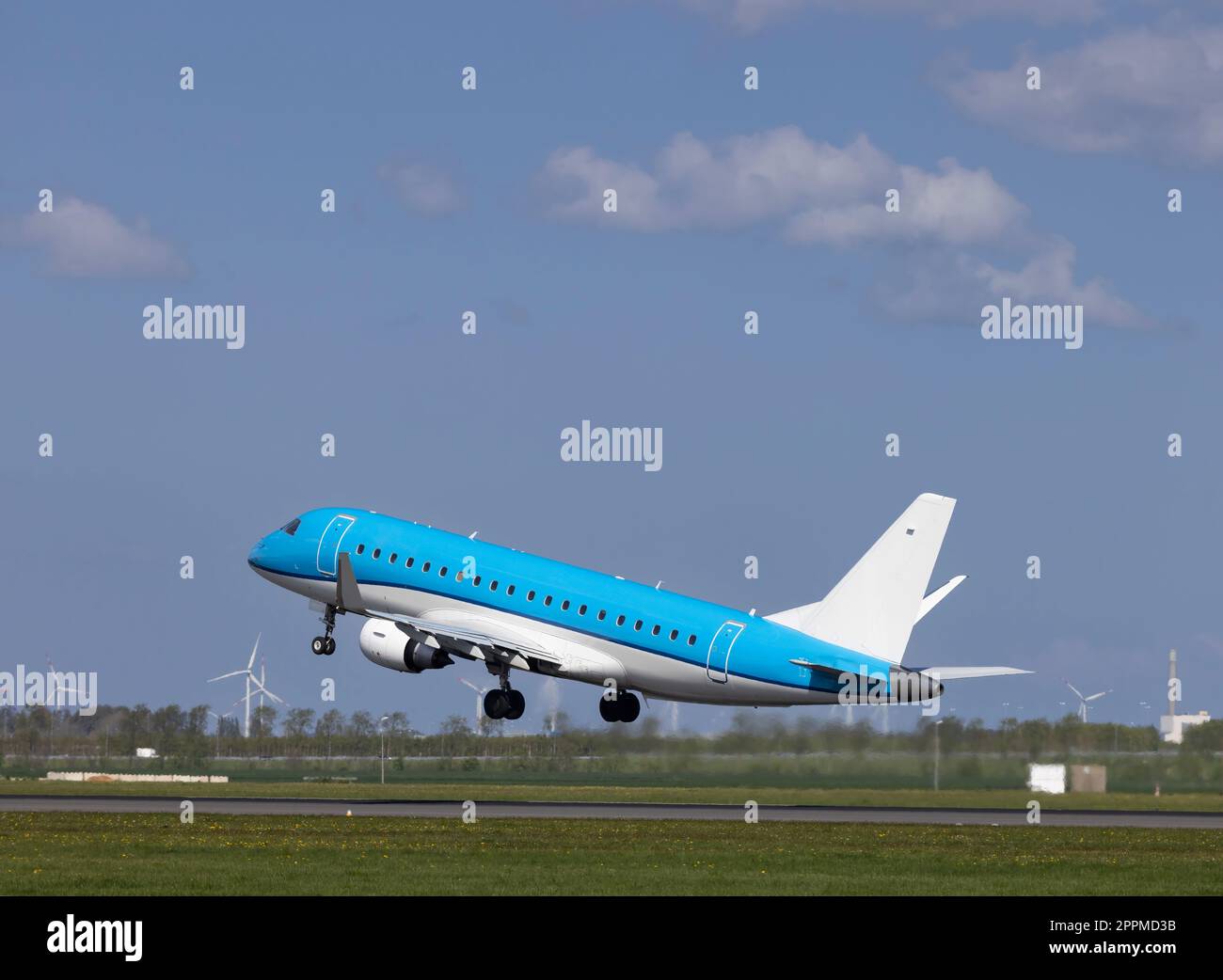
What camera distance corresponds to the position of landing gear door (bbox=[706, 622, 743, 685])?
67562 mm

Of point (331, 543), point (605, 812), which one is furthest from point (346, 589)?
point (605, 812)

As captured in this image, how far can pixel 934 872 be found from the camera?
4675 centimetres

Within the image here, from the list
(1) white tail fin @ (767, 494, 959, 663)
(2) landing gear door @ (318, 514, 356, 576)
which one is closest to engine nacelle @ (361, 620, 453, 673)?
(2) landing gear door @ (318, 514, 356, 576)

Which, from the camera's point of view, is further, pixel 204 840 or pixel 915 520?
pixel 915 520

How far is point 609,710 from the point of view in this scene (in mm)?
77250

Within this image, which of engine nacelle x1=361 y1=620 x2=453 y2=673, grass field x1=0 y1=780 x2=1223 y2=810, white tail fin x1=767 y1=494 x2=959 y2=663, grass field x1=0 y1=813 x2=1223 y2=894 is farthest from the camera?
grass field x1=0 y1=780 x2=1223 y2=810

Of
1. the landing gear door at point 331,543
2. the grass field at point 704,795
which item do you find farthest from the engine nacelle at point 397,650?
the grass field at point 704,795

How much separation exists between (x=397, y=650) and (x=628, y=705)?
30.8 feet

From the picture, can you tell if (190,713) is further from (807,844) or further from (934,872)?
(934,872)

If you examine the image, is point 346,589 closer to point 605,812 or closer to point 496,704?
point 496,704

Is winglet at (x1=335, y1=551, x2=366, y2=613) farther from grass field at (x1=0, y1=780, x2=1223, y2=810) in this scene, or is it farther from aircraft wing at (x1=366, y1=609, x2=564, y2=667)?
grass field at (x1=0, y1=780, x2=1223, y2=810)

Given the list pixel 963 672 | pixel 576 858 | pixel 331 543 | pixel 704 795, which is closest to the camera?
pixel 576 858
